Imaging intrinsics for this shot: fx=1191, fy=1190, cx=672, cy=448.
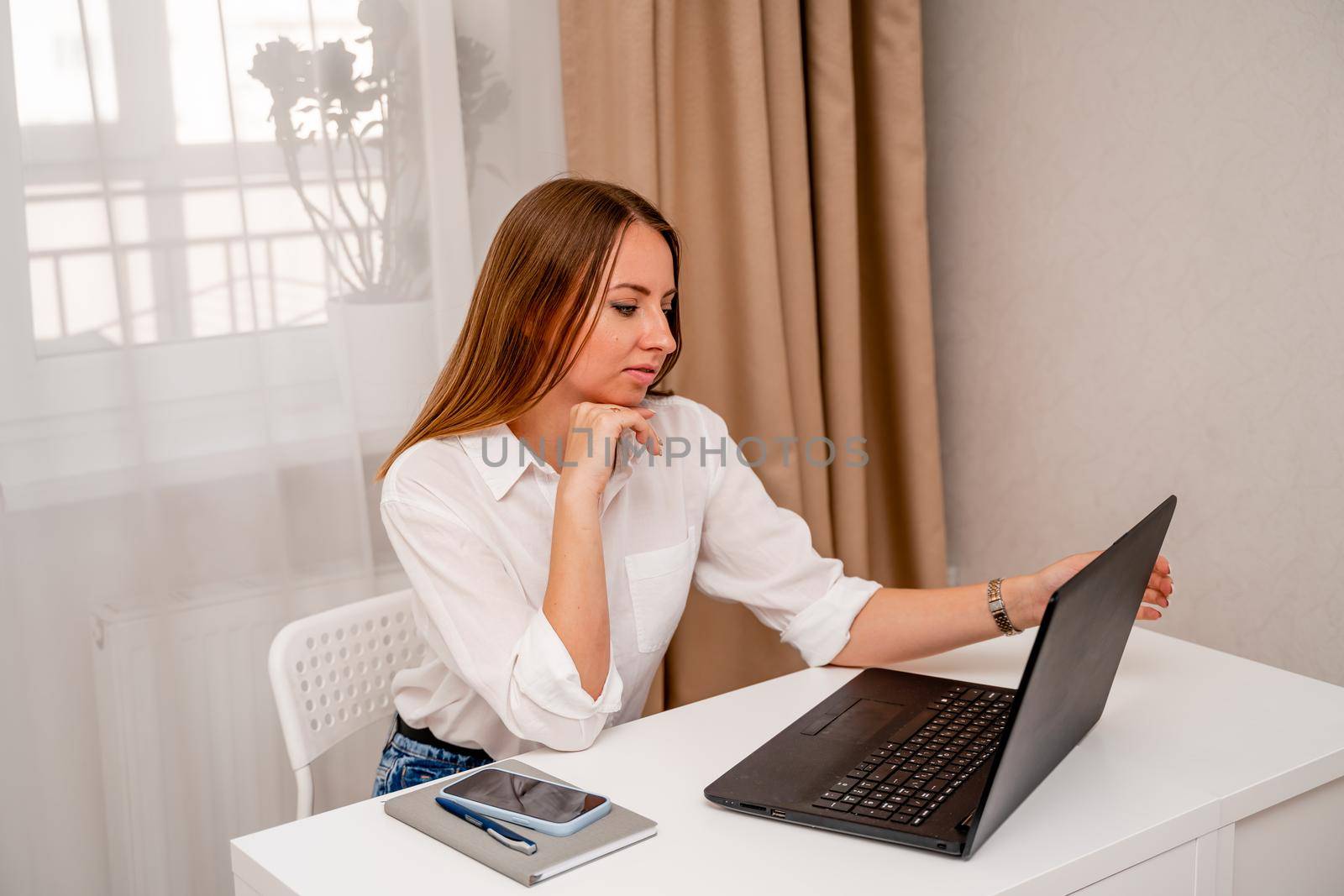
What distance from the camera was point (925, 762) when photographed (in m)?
1.13

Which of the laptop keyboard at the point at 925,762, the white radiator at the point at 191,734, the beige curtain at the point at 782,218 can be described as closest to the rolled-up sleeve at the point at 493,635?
the laptop keyboard at the point at 925,762

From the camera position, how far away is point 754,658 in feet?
7.18

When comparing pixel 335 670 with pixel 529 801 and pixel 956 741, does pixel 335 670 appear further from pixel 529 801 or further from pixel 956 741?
pixel 956 741

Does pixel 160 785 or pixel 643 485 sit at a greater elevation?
pixel 643 485

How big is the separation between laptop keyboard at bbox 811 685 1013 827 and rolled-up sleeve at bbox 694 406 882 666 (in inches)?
8.3

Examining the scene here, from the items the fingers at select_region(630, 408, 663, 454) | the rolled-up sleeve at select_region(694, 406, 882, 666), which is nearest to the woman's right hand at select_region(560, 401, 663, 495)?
the fingers at select_region(630, 408, 663, 454)

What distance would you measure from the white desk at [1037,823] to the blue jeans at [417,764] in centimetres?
26

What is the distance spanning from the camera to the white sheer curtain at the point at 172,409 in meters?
1.59

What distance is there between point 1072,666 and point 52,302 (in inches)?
53.5

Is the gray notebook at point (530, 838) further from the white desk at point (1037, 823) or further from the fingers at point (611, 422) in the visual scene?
Result: the fingers at point (611, 422)

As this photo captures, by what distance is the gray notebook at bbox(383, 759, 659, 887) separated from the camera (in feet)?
3.16

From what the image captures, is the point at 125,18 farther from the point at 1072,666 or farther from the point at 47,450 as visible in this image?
the point at 1072,666

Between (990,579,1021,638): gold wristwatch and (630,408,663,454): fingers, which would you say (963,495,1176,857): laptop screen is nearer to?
(990,579,1021,638): gold wristwatch

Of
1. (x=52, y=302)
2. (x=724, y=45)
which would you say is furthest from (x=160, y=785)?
(x=724, y=45)
